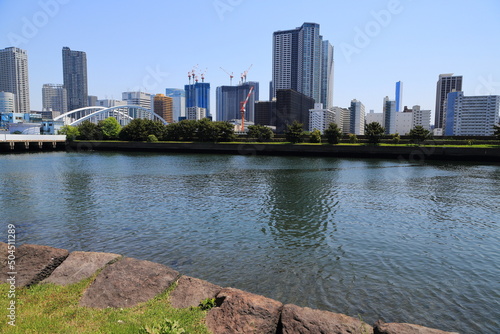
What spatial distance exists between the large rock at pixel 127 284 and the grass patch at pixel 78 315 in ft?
0.85

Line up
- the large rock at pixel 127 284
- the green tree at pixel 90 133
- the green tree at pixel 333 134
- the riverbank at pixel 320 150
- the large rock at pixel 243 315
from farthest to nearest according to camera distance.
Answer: the green tree at pixel 90 133 < the green tree at pixel 333 134 < the riverbank at pixel 320 150 < the large rock at pixel 127 284 < the large rock at pixel 243 315

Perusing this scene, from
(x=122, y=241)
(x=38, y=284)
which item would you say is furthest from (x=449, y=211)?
(x=38, y=284)

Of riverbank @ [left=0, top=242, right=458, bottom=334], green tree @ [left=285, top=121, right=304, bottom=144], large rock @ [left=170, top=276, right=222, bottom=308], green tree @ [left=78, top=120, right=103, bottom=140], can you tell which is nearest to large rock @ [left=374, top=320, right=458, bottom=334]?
riverbank @ [left=0, top=242, right=458, bottom=334]

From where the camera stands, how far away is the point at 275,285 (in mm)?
12031

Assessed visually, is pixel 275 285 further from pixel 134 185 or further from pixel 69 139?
pixel 69 139

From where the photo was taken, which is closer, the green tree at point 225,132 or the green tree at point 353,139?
the green tree at point 353,139

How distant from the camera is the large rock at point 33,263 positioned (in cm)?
917

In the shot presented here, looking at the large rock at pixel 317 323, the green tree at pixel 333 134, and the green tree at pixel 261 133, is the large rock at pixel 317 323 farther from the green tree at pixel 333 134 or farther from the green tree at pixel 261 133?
the green tree at pixel 261 133

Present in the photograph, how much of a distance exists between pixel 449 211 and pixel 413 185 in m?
14.5

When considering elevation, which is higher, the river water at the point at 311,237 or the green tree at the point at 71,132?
the green tree at the point at 71,132

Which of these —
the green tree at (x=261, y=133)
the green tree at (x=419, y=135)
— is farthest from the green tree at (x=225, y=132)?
the green tree at (x=419, y=135)

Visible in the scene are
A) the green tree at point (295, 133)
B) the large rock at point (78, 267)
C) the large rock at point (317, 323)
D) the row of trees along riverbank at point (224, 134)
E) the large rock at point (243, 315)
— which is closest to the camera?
the large rock at point (317, 323)

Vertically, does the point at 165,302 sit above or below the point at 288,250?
above

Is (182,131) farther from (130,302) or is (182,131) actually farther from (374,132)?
(130,302)
